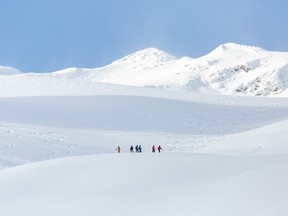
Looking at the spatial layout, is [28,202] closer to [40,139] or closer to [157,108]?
[40,139]

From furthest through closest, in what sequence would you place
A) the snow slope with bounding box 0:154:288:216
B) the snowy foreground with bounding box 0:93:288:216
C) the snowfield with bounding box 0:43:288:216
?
the snowfield with bounding box 0:43:288:216 → the snowy foreground with bounding box 0:93:288:216 → the snow slope with bounding box 0:154:288:216

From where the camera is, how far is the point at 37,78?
206ft

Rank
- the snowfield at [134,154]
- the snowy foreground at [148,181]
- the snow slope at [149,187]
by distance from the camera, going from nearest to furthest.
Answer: the snow slope at [149,187] → the snowy foreground at [148,181] → the snowfield at [134,154]

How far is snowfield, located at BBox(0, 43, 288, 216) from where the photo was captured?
309 inches

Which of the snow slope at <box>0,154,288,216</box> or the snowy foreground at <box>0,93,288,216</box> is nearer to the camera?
the snow slope at <box>0,154,288,216</box>

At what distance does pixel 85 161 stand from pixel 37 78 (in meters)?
53.0

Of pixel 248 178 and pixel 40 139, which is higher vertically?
pixel 40 139

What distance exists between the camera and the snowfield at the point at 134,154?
785cm

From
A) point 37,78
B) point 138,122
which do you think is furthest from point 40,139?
point 37,78

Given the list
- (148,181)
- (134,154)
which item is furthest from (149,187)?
(134,154)

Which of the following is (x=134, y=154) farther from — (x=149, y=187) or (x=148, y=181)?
(x=149, y=187)

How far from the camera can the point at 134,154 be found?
13.2 m

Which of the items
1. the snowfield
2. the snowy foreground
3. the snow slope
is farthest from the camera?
the snowfield

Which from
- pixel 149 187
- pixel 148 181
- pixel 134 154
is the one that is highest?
pixel 134 154
